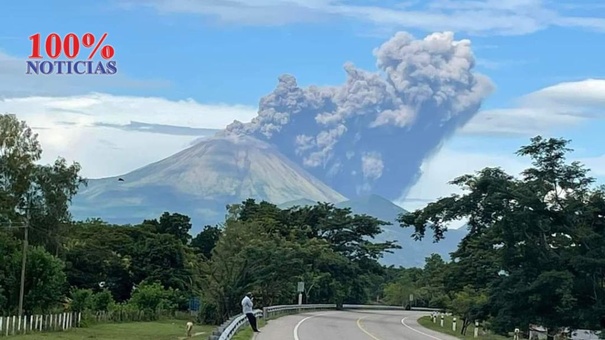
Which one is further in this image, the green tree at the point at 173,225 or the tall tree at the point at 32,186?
the green tree at the point at 173,225

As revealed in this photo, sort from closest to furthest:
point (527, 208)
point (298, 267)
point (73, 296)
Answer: point (527, 208) → point (73, 296) → point (298, 267)

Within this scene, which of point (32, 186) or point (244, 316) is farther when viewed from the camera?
point (32, 186)

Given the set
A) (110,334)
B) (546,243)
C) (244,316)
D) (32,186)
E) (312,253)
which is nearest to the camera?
(244,316)

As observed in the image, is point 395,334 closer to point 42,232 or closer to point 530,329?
point 530,329

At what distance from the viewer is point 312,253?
71.8m

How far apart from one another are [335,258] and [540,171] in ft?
109

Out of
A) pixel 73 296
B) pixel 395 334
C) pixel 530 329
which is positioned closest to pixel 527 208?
pixel 530 329

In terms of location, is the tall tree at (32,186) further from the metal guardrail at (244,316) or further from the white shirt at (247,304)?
the white shirt at (247,304)

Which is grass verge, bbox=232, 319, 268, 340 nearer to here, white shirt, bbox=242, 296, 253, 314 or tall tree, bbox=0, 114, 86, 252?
white shirt, bbox=242, 296, 253, 314

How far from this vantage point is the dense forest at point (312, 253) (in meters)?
42.6

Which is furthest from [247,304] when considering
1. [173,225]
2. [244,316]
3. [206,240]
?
[206,240]

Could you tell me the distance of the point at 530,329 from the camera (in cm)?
4372

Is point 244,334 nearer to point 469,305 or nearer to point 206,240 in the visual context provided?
point 469,305

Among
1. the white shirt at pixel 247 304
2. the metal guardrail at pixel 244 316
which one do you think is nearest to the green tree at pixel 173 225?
the metal guardrail at pixel 244 316
